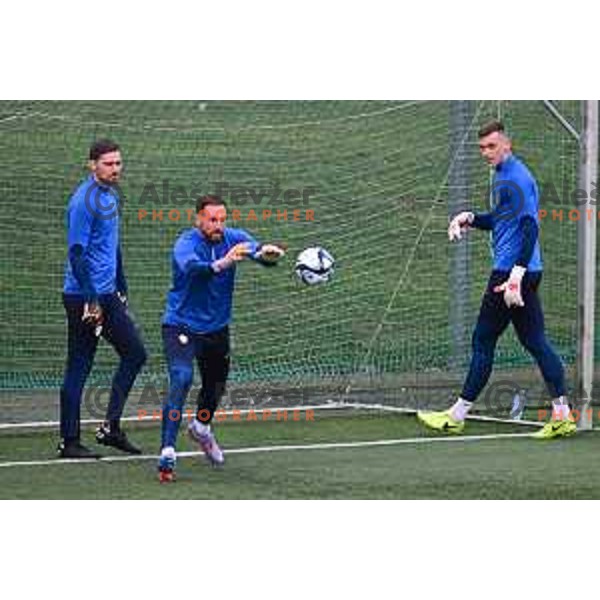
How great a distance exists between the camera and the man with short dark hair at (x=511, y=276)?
10.0 meters

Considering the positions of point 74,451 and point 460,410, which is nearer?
point 74,451

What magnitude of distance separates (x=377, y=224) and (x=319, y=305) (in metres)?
0.75

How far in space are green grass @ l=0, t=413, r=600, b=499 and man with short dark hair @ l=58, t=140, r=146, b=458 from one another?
314 millimetres

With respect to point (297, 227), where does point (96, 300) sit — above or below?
below

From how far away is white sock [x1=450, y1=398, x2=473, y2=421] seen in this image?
10445 mm

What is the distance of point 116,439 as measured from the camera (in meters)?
9.66

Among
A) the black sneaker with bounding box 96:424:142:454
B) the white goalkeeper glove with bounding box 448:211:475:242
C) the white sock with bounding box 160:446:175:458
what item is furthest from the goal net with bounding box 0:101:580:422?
the white sock with bounding box 160:446:175:458

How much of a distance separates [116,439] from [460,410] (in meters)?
2.18

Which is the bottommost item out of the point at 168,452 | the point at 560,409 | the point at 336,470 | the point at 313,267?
the point at 336,470

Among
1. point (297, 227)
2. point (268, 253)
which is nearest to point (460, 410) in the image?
point (268, 253)

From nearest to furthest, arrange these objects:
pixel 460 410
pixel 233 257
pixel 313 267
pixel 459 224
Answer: pixel 233 257 → pixel 313 267 → pixel 459 224 → pixel 460 410

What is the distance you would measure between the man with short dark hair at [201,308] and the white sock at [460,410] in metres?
1.86

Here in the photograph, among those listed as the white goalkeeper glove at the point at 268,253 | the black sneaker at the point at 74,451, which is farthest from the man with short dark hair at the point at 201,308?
the black sneaker at the point at 74,451

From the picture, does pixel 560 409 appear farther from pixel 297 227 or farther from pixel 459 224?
pixel 297 227
